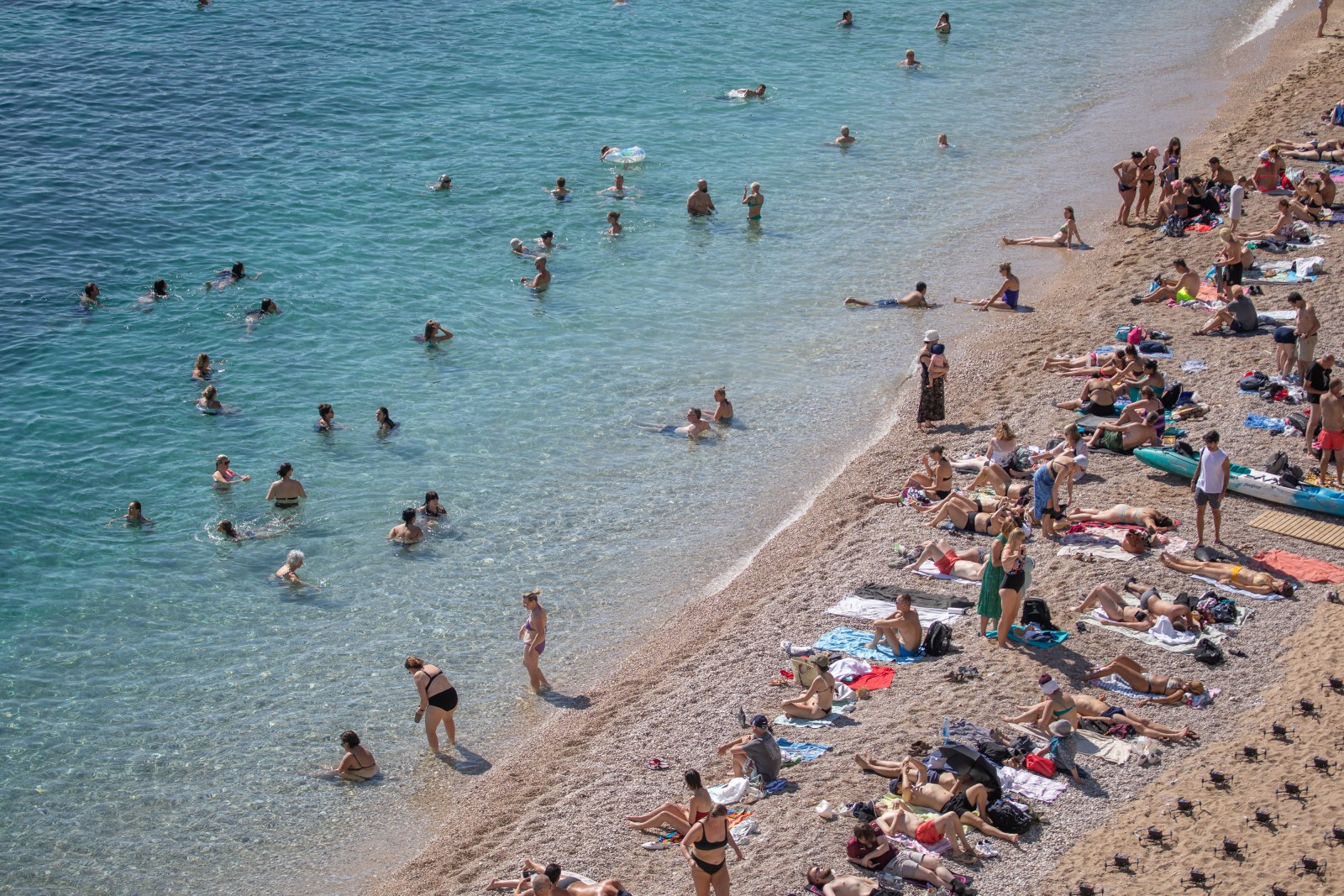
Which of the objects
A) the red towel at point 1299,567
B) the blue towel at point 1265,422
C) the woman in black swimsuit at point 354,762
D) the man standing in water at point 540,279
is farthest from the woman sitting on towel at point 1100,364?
the woman in black swimsuit at point 354,762

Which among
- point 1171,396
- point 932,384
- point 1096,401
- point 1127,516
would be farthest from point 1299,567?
point 932,384

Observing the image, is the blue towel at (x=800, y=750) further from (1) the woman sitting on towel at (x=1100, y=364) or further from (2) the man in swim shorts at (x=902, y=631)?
(1) the woman sitting on towel at (x=1100, y=364)

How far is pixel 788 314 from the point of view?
939 inches

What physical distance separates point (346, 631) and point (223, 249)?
12623mm

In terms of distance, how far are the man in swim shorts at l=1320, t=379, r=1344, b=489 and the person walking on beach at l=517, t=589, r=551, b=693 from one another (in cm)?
1025

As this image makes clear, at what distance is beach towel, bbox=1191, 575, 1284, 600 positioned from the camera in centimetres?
1412

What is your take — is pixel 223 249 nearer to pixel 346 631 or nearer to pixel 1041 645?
pixel 346 631

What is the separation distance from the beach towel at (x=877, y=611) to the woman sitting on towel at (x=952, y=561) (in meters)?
0.90

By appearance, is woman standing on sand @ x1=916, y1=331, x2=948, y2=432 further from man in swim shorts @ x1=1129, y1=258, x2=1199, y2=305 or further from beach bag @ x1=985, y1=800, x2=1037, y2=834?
beach bag @ x1=985, y1=800, x2=1037, y2=834

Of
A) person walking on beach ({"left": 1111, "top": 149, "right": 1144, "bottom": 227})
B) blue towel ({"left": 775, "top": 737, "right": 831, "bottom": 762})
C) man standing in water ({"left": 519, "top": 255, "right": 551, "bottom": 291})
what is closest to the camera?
blue towel ({"left": 775, "top": 737, "right": 831, "bottom": 762})

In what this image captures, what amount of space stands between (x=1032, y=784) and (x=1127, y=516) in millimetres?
5549

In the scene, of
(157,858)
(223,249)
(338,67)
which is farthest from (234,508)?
(338,67)

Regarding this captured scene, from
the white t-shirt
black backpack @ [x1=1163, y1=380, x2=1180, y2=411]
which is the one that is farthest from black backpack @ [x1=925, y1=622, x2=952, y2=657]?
black backpack @ [x1=1163, y1=380, x2=1180, y2=411]

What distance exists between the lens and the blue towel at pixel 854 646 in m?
14.0
